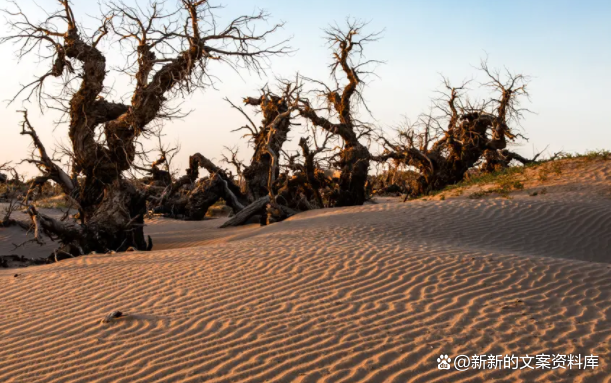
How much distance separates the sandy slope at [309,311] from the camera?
3.86 m

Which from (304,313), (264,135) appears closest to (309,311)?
(304,313)

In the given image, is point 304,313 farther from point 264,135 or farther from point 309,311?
point 264,135

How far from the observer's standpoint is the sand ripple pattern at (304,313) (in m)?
3.85

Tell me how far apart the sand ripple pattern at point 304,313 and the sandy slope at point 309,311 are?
0.06 feet

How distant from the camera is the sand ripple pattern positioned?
3.85 m

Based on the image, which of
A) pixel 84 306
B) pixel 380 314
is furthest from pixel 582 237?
pixel 84 306

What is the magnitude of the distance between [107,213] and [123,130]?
195cm

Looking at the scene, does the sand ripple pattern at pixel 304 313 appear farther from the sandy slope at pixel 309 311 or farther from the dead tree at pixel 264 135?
the dead tree at pixel 264 135

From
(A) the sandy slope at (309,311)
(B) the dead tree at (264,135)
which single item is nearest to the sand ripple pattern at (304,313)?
(A) the sandy slope at (309,311)

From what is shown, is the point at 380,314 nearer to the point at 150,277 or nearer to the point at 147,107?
the point at 150,277

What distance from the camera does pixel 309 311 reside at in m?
Answer: 5.13

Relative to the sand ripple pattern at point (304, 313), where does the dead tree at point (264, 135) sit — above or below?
above

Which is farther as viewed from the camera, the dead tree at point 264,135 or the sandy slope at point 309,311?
the dead tree at point 264,135

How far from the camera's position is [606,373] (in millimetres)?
3703
